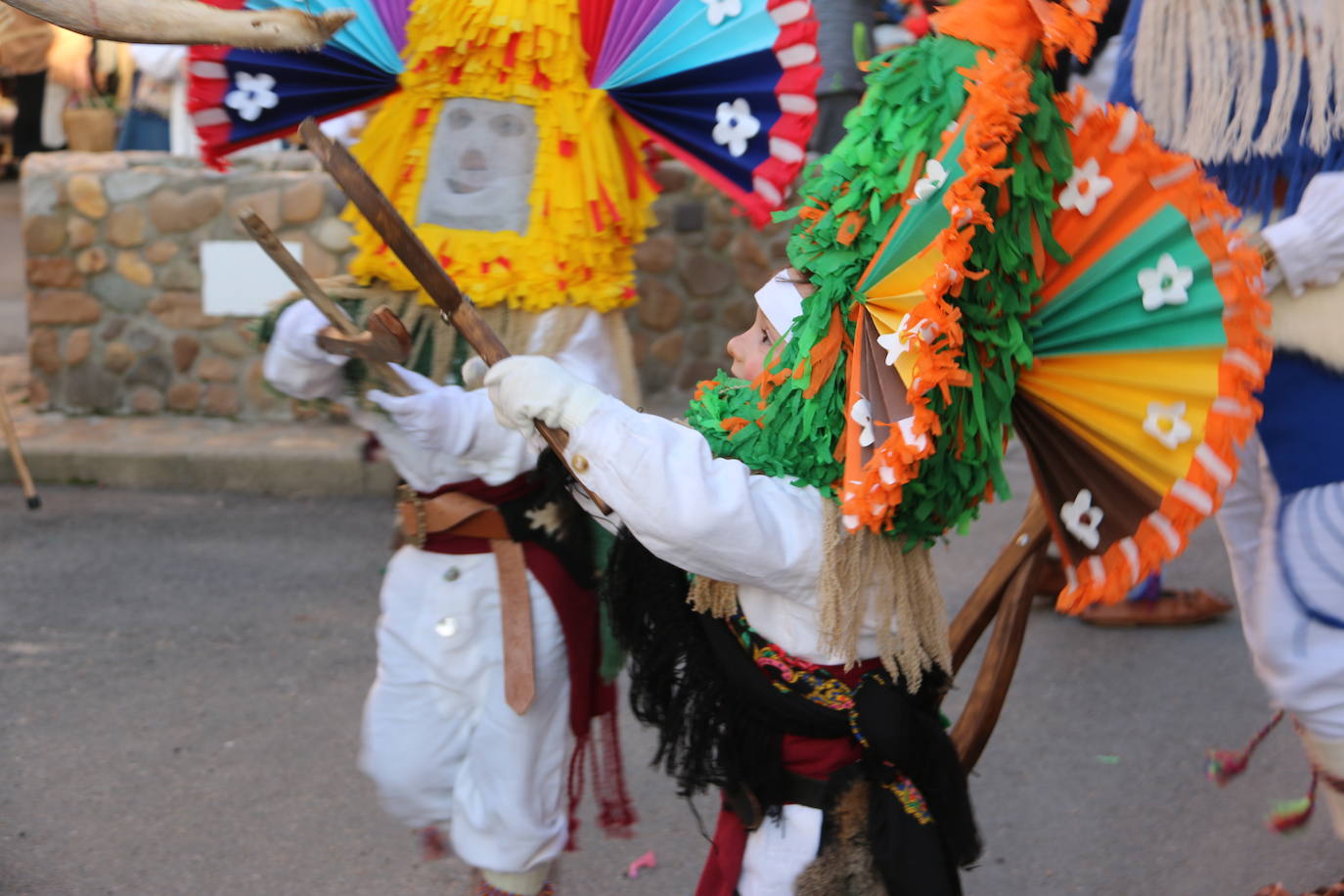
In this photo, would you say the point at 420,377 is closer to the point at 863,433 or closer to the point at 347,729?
the point at 863,433

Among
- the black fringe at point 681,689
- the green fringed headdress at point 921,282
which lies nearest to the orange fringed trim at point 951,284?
the green fringed headdress at point 921,282

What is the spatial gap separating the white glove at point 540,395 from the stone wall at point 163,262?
14.3ft

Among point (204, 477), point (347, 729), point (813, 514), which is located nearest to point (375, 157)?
point (813, 514)

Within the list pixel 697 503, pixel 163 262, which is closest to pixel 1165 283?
pixel 697 503

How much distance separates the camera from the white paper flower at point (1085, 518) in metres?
1.89

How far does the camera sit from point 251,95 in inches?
104

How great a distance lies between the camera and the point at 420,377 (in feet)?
8.52

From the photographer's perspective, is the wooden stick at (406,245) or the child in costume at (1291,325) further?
the child in costume at (1291,325)

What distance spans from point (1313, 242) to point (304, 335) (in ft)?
5.83

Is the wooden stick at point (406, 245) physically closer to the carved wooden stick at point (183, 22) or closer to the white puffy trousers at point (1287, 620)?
the carved wooden stick at point (183, 22)

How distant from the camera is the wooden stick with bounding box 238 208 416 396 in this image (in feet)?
7.24

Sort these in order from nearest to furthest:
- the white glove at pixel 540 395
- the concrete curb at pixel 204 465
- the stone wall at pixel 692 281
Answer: the white glove at pixel 540 395
the concrete curb at pixel 204 465
the stone wall at pixel 692 281

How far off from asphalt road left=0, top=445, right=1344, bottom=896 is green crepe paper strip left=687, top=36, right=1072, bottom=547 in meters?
1.63

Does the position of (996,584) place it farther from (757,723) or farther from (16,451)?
(16,451)
